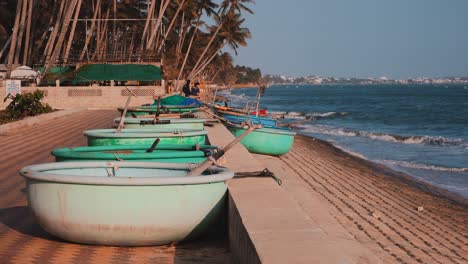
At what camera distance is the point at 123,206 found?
21.1 feet

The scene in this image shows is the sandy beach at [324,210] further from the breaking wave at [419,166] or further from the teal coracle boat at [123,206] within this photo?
the breaking wave at [419,166]

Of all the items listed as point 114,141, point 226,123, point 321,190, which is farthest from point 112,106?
point 114,141

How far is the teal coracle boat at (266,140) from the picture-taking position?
62.6 feet

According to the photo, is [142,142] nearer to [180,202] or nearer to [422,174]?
[180,202]

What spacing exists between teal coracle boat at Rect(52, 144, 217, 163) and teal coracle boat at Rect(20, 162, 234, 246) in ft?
4.55

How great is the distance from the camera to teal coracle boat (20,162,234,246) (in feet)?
21.0

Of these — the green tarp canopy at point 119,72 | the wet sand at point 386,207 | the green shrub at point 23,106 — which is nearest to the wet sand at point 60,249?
the wet sand at point 386,207

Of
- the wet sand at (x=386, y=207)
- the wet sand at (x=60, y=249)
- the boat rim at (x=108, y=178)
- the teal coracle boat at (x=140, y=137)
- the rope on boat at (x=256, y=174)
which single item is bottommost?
the wet sand at (x=386, y=207)

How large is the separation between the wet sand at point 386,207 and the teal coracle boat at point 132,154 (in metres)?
2.93

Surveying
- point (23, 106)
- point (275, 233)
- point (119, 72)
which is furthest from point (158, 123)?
point (119, 72)

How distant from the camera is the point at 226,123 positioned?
767 inches

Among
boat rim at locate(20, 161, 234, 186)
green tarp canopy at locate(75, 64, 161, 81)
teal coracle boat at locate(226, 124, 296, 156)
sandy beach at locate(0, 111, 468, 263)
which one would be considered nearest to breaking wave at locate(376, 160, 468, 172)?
sandy beach at locate(0, 111, 468, 263)

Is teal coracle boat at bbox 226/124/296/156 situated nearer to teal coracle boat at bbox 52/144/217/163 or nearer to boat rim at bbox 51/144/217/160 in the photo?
boat rim at bbox 51/144/217/160

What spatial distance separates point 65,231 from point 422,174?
57.8ft
